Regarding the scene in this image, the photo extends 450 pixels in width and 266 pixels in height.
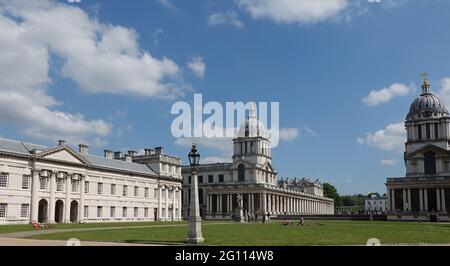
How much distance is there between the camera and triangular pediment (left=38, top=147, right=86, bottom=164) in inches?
2427

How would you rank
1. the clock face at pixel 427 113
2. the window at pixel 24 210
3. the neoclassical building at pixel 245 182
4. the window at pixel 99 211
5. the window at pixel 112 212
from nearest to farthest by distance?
the window at pixel 24 210 → the window at pixel 99 211 → the window at pixel 112 212 → the clock face at pixel 427 113 → the neoclassical building at pixel 245 182

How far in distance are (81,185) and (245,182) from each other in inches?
2009

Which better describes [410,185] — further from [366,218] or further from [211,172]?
[211,172]

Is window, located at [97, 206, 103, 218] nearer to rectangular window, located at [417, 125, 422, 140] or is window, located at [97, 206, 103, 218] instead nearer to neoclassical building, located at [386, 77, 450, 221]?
neoclassical building, located at [386, 77, 450, 221]

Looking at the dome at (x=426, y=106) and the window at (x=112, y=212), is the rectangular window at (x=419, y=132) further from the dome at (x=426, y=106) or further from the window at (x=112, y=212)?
the window at (x=112, y=212)

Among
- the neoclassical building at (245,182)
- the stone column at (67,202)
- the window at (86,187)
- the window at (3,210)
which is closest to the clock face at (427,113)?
the neoclassical building at (245,182)

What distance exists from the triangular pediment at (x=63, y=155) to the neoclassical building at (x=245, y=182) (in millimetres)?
44883

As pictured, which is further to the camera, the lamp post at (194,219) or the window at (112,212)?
the window at (112,212)

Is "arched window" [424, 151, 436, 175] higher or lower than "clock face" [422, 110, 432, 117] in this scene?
lower

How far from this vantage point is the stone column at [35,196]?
193 feet

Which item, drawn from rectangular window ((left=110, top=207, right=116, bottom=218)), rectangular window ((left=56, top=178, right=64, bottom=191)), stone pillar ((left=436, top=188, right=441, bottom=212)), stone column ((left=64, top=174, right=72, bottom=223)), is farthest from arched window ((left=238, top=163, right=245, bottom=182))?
rectangular window ((left=56, top=178, right=64, bottom=191))

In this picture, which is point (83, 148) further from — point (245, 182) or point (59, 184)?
point (245, 182)

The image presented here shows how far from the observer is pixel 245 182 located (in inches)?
4417
